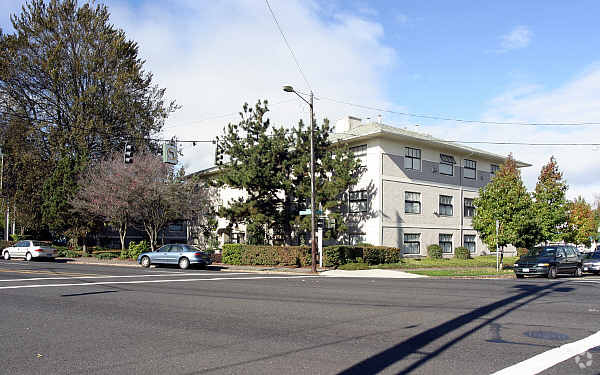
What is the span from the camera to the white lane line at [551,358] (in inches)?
242

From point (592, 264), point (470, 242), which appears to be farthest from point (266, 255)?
point (470, 242)

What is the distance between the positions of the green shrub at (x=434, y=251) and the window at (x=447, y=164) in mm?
6107

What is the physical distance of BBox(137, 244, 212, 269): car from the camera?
27.1 metres

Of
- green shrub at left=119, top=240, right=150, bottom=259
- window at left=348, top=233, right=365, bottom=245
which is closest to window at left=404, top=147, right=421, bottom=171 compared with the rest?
window at left=348, top=233, right=365, bottom=245

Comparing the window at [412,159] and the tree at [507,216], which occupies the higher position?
the window at [412,159]

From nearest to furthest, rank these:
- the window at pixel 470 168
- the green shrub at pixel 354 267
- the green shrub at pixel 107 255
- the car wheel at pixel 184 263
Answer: the car wheel at pixel 184 263 < the green shrub at pixel 354 267 < the green shrub at pixel 107 255 < the window at pixel 470 168

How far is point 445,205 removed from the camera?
126ft

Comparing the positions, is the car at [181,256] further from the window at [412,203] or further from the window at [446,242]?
the window at [446,242]

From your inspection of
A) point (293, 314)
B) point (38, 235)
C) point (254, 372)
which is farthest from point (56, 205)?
point (254, 372)

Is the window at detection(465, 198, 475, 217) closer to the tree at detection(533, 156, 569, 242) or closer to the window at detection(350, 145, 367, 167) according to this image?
the tree at detection(533, 156, 569, 242)

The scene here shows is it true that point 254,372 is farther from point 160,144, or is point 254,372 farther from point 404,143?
point 160,144

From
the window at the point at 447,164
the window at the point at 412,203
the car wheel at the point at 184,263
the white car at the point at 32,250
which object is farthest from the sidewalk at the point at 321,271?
the window at the point at 447,164

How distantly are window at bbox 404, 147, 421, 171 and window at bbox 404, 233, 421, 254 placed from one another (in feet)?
16.1

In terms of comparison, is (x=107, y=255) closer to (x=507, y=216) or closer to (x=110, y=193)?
(x=110, y=193)
